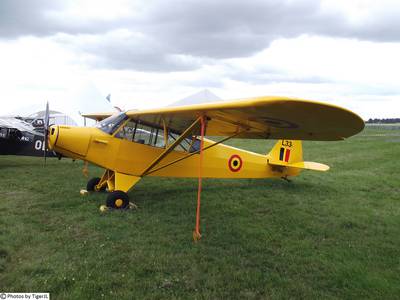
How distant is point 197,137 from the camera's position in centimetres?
816

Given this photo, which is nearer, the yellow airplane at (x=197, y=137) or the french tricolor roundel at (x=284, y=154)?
the yellow airplane at (x=197, y=137)

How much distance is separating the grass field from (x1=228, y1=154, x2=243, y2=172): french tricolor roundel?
0.64 metres

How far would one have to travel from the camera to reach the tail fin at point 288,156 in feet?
30.0

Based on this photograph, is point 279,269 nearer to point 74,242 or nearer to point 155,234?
point 155,234

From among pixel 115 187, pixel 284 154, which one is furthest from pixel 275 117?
pixel 284 154

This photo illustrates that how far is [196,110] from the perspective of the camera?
5371mm

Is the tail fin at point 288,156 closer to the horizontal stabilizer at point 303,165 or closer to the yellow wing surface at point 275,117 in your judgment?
the horizontal stabilizer at point 303,165

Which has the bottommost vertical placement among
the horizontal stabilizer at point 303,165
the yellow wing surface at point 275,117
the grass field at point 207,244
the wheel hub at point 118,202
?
the grass field at point 207,244

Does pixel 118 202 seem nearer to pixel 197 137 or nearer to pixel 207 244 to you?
pixel 207 244

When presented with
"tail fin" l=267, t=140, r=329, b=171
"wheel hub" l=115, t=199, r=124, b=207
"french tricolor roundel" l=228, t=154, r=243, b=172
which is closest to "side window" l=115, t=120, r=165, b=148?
"wheel hub" l=115, t=199, r=124, b=207

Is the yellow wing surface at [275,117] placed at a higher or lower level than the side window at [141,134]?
higher

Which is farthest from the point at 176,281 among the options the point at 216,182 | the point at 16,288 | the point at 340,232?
the point at 216,182

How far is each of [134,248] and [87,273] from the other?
92 cm

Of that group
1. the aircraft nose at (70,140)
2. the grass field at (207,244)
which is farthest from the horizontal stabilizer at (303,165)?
the aircraft nose at (70,140)
